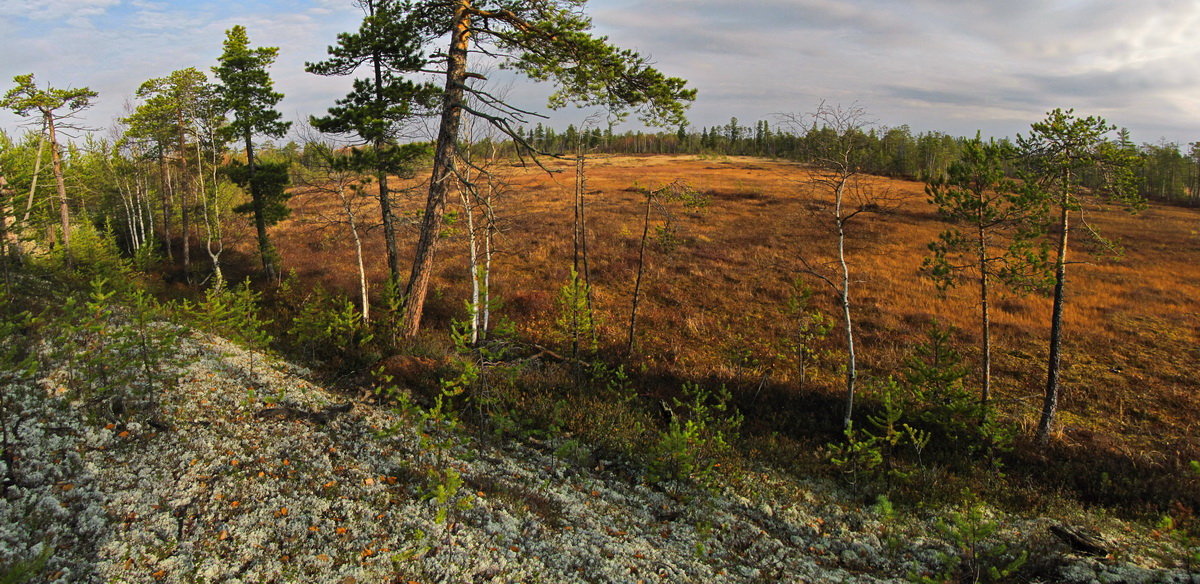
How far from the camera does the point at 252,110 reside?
2252 centimetres

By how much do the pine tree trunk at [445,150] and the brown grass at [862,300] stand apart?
2651mm

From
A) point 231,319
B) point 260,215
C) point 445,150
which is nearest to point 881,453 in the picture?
point 445,150

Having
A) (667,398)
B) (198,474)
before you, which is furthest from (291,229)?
(198,474)

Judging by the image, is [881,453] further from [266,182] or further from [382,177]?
[266,182]

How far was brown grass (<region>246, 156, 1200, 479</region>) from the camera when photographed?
47.0 ft

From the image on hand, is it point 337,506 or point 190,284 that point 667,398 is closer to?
point 337,506

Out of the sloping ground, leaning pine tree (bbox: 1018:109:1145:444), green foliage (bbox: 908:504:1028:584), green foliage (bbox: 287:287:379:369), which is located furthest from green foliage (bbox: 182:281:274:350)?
leaning pine tree (bbox: 1018:109:1145:444)

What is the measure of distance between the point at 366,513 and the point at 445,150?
843 centimetres

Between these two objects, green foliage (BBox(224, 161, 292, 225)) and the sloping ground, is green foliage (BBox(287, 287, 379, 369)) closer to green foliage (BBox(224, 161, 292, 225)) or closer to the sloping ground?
the sloping ground

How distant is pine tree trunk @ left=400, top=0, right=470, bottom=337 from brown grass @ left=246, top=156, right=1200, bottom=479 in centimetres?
265

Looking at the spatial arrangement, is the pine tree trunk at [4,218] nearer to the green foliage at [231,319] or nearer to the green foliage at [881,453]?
the green foliage at [231,319]

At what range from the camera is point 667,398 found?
45.1 feet

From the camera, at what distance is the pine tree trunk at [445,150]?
11.2 m

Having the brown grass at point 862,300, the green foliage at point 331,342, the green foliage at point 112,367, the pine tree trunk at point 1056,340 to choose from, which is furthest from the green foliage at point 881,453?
the green foliage at point 112,367
